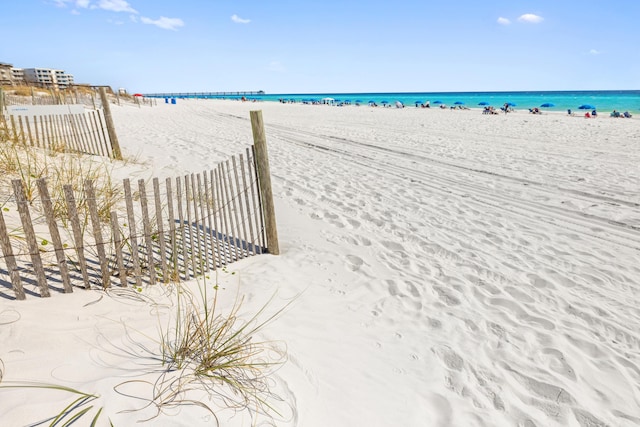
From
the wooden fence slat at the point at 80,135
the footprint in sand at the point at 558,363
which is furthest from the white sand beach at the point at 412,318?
the wooden fence slat at the point at 80,135

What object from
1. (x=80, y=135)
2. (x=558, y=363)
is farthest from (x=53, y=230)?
(x=80, y=135)

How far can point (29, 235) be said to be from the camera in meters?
2.46

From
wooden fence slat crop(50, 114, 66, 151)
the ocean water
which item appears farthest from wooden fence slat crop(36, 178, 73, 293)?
the ocean water

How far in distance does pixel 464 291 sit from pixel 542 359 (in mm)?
940

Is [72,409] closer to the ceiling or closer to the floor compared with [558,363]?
closer to the ceiling

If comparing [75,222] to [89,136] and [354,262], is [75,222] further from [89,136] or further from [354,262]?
[89,136]

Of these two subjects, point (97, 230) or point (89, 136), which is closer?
point (97, 230)

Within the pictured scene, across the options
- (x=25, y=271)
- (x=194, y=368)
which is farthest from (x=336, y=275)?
(x=25, y=271)

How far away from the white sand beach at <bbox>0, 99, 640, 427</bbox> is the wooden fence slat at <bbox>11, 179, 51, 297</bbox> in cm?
12

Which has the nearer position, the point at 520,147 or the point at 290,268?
the point at 290,268

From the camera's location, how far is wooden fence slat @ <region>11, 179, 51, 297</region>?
2383 millimetres

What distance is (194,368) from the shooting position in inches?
Answer: 80.2

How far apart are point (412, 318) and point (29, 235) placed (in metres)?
2.99

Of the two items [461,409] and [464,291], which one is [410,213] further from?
[461,409]
